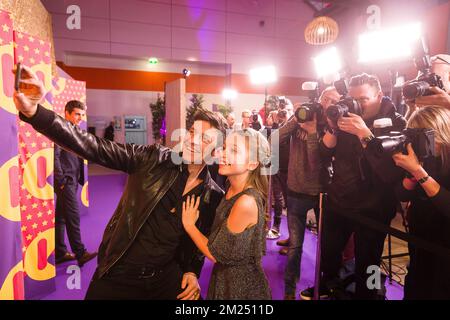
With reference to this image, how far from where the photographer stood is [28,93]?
1078mm

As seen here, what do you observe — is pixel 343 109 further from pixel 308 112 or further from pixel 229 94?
pixel 229 94

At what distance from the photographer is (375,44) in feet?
20.4

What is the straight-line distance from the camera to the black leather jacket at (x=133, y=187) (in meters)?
1.29

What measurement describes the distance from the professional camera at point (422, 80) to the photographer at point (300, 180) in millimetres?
709

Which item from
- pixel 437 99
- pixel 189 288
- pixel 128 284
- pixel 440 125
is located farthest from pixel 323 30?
pixel 128 284

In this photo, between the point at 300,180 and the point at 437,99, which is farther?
the point at 300,180

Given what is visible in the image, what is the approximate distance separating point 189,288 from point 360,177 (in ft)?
4.44

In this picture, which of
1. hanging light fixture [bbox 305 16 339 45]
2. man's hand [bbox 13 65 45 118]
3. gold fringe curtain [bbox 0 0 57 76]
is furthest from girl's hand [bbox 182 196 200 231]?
hanging light fixture [bbox 305 16 339 45]

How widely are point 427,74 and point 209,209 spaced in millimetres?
1432

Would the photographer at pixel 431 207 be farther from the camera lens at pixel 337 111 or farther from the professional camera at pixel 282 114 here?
the professional camera at pixel 282 114

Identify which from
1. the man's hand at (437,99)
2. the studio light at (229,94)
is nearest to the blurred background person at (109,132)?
the studio light at (229,94)

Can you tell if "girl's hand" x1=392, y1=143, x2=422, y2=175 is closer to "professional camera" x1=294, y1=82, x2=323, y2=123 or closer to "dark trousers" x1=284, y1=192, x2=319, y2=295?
"professional camera" x1=294, y1=82, x2=323, y2=123

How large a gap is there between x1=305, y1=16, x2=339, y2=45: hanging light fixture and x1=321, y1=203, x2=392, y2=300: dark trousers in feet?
17.1
